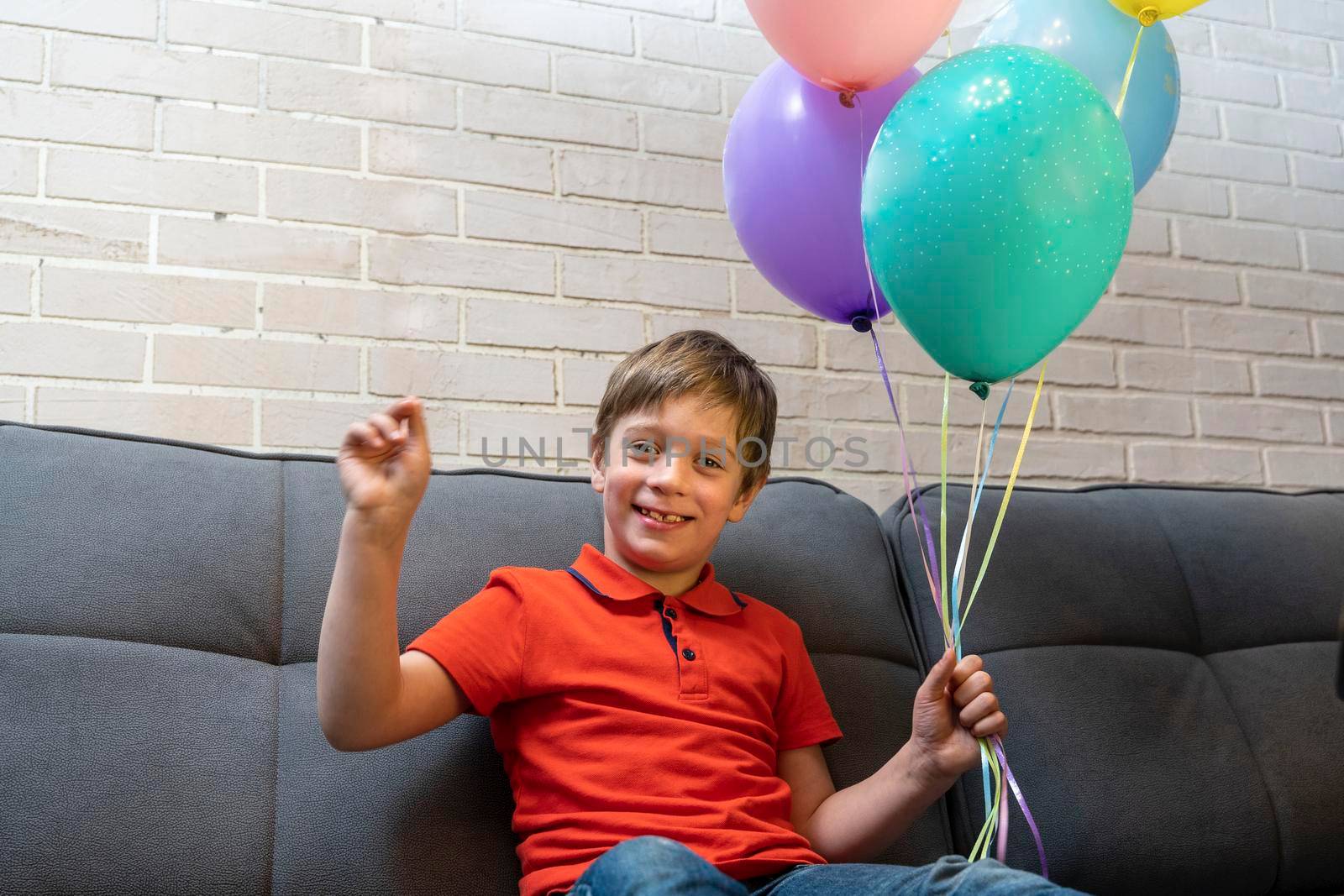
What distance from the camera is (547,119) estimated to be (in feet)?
6.65

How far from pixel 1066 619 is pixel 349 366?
3.64 ft

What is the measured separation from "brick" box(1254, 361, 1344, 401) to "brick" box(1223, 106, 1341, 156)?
19.2 inches

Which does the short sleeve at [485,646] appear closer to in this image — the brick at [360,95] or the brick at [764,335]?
the brick at [764,335]

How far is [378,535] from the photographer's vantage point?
103 centimetres

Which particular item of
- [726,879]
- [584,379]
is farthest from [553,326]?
[726,879]

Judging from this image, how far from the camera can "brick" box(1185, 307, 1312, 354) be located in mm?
2410

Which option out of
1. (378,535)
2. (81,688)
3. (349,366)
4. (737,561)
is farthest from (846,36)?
(81,688)

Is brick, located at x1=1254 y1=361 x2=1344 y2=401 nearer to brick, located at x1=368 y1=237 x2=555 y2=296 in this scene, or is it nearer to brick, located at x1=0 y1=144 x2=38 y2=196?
brick, located at x1=368 y1=237 x2=555 y2=296

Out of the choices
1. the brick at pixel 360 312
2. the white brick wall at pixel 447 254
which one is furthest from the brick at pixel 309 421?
the brick at pixel 360 312

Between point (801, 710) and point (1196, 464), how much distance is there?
1.37 meters

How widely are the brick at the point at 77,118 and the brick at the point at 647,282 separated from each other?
0.68 m

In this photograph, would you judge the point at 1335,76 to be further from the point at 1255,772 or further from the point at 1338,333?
the point at 1255,772

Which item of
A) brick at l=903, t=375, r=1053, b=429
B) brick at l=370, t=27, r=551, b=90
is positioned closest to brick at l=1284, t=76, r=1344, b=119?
brick at l=903, t=375, r=1053, b=429

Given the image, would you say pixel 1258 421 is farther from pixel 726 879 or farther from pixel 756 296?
pixel 726 879
